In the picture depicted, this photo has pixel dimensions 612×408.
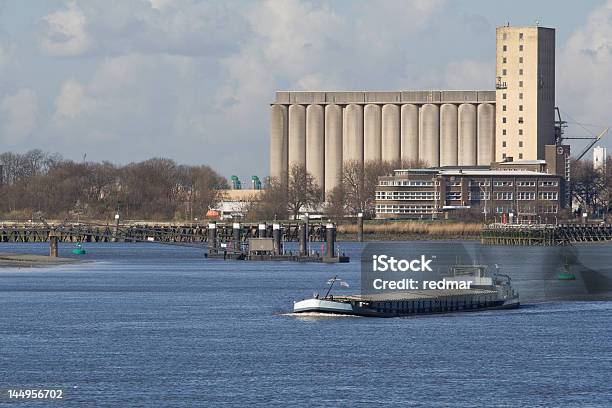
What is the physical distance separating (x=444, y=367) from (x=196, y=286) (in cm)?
5849

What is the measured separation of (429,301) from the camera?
9569 centimetres

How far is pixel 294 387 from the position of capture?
208ft

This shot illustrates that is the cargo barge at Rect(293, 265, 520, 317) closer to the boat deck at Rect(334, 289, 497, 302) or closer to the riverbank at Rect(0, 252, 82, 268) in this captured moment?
the boat deck at Rect(334, 289, 497, 302)

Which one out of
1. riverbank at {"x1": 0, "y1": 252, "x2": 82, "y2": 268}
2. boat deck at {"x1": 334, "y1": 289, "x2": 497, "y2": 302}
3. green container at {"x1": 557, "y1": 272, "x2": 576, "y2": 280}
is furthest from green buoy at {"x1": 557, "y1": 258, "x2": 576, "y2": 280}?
riverbank at {"x1": 0, "y1": 252, "x2": 82, "y2": 268}

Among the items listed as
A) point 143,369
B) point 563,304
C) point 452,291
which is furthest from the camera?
point 563,304

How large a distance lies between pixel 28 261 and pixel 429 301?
81.3m

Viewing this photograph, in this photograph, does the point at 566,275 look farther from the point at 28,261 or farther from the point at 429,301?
the point at 28,261

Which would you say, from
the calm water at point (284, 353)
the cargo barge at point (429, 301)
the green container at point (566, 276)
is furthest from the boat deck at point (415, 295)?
the green container at point (566, 276)

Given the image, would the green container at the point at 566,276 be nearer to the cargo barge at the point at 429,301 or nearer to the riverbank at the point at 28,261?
the cargo barge at the point at 429,301

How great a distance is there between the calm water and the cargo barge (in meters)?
0.90

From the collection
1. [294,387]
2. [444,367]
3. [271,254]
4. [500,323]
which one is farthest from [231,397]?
[271,254]

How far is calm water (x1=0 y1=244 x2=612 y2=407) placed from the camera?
61562mm

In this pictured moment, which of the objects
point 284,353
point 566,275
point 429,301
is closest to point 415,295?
point 429,301

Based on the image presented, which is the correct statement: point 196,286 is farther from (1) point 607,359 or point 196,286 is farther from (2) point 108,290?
(1) point 607,359
